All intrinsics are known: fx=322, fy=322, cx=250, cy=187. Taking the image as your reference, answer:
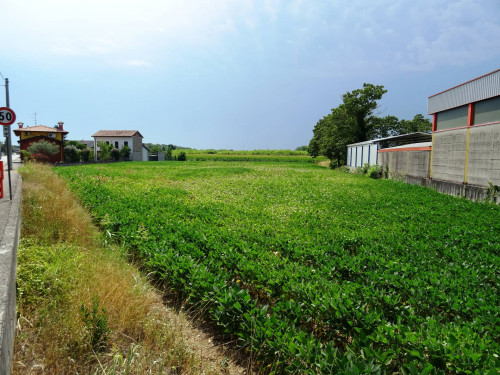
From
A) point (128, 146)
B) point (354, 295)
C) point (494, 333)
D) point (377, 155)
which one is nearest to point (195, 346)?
point (354, 295)

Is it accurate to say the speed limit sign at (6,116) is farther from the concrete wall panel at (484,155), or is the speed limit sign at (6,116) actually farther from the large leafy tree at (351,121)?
the large leafy tree at (351,121)

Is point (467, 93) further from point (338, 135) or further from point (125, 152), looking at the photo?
point (125, 152)

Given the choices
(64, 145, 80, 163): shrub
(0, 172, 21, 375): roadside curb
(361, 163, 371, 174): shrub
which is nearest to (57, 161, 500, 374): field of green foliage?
(0, 172, 21, 375): roadside curb

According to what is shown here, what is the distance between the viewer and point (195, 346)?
152 inches

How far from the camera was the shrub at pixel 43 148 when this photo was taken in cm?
4425

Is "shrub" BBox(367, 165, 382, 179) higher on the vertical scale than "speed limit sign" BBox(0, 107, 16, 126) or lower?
lower

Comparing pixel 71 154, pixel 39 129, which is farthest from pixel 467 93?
pixel 39 129

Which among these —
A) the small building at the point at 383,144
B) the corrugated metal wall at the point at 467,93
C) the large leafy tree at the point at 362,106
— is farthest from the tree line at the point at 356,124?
the corrugated metal wall at the point at 467,93

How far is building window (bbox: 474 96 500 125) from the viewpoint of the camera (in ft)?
43.6

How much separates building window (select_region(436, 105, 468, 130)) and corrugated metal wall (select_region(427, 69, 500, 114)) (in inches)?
10.5

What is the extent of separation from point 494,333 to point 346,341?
5.05 feet

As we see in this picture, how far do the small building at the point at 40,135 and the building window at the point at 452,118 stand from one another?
49353 millimetres

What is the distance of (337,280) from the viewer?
484 centimetres

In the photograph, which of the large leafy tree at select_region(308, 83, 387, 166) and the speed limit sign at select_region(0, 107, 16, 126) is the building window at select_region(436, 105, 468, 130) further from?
the large leafy tree at select_region(308, 83, 387, 166)
